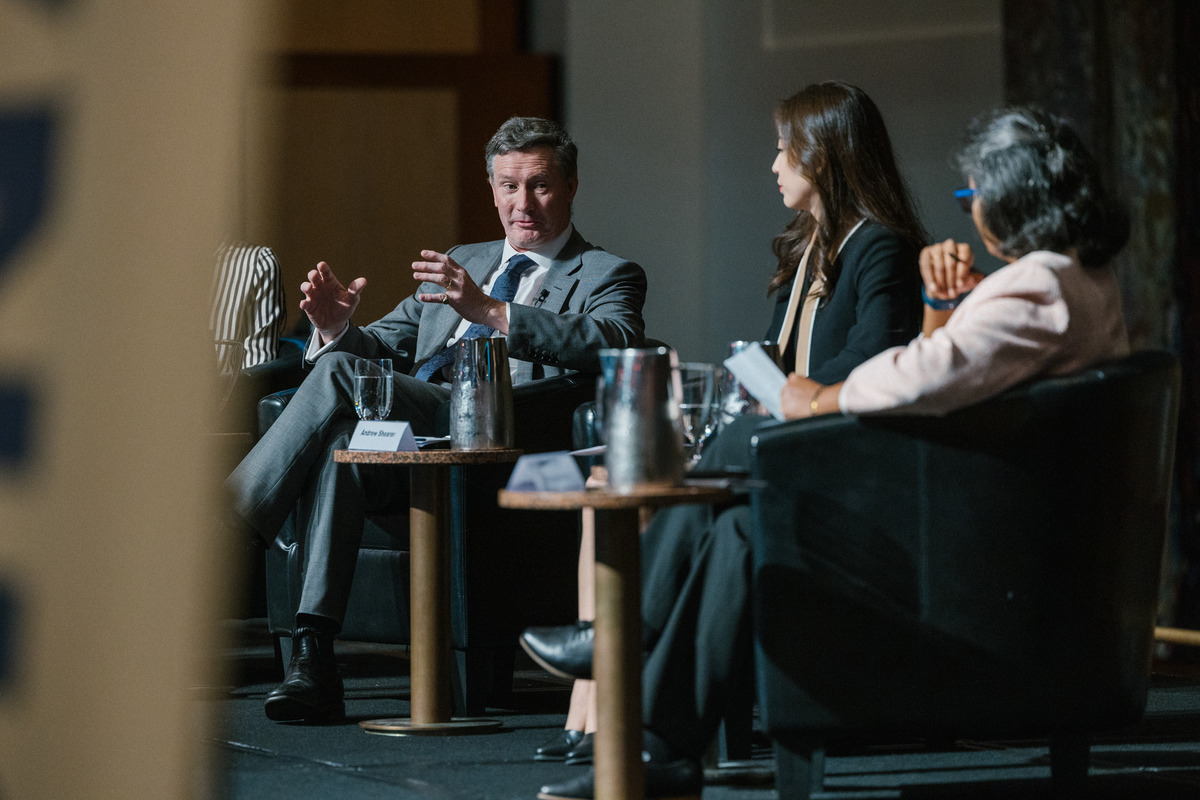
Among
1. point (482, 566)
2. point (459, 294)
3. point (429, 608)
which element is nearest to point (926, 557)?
point (429, 608)

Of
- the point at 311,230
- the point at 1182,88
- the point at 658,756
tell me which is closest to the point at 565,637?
the point at 658,756

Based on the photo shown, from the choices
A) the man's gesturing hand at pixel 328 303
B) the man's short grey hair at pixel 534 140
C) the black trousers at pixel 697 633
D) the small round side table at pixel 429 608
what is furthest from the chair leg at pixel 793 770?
the man's short grey hair at pixel 534 140

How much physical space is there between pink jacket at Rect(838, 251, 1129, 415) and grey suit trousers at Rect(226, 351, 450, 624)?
130 cm

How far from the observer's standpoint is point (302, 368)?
3.35m

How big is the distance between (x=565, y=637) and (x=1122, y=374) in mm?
847

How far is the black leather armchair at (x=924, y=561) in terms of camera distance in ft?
5.81

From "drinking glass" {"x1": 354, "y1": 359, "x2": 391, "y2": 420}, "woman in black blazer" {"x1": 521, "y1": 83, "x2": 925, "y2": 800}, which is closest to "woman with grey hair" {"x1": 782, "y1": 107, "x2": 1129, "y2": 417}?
"woman in black blazer" {"x1": 521, "y1": 83, "x2": 925, "y2": 800}

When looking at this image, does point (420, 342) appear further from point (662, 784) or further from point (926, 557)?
point (926, 557)

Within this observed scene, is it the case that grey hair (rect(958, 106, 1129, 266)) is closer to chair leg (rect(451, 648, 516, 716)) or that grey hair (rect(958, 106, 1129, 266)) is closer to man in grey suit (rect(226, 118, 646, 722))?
man in grey suit (rect(226, 118, 646, 722))

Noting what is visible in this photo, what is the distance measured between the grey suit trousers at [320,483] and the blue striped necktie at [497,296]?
0.88ft

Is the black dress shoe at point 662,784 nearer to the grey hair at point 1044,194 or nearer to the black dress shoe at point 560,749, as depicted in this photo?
the black dress shoe at point 560,749

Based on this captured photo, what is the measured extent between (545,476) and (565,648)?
0.30 meters

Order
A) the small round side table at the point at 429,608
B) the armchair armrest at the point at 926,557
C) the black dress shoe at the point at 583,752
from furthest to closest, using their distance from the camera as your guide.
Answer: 1. the small round side table at the point at 429,608
2. the black dress shoe at the point at 583,752
3. the armchair armrest at the point at 926,557

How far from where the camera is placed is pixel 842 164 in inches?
101
